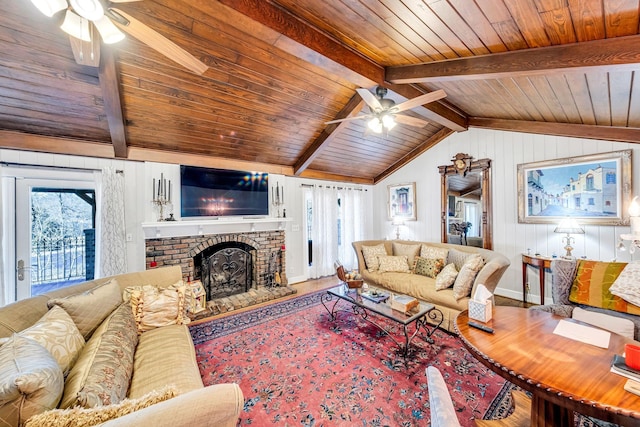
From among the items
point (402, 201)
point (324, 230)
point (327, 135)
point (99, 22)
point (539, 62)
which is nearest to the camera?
point (99, 22)

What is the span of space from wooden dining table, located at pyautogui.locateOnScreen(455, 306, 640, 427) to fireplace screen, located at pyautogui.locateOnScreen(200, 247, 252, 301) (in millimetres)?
3636

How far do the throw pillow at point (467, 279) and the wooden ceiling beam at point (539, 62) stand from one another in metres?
2.05

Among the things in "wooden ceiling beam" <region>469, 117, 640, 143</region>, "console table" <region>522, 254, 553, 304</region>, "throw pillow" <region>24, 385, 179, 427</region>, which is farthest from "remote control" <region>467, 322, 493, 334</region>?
"wooden ceiling beam" <region>469, 117, 640, 143</region>

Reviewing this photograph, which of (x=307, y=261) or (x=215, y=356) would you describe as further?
(x=307, y=261)

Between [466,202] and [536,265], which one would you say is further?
[466,202]

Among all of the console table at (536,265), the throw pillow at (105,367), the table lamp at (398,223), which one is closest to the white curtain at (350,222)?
the table lamp at (398,223)

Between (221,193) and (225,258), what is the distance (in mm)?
1121

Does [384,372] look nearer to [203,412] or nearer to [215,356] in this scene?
[215,356]

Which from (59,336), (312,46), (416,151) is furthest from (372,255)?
(59,336)

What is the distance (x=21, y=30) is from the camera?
2004 millimetres

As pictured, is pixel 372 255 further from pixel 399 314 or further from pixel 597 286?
pixel 597 286

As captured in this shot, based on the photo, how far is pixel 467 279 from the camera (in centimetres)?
309

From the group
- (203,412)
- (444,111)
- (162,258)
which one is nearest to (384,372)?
(203,412)

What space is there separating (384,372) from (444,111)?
144 inches
